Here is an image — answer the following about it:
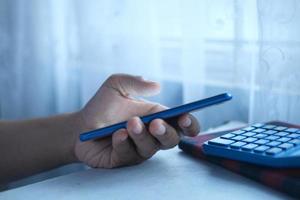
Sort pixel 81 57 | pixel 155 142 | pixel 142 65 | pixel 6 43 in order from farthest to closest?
pixel 6 43 → pixel 81 57 → pixel 142 65 → pixel 155 142

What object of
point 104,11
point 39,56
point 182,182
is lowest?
point 182,182

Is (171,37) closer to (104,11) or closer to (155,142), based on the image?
(104,11)

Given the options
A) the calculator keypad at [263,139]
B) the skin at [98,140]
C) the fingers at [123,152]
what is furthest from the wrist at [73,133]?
the calculator keypad at [263,139]

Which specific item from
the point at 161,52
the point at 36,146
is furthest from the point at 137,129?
the point at 161,52

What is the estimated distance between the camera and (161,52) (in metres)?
0.78

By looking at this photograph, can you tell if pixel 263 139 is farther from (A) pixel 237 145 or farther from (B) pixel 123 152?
(B) pixel 123 152

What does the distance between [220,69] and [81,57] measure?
38cm

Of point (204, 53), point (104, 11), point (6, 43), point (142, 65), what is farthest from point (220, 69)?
point (6, 43)

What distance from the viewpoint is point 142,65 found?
2.63 feet

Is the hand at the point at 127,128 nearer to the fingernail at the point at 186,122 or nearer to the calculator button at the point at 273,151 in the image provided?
the fingernail at the point at 186,122

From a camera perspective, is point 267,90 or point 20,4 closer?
point 267,90

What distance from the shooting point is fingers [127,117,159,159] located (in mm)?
430

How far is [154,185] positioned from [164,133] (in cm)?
8

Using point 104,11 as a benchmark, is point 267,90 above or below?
below
